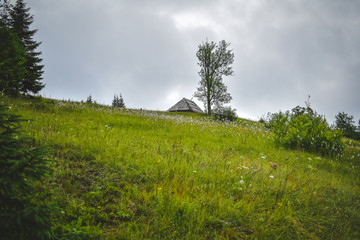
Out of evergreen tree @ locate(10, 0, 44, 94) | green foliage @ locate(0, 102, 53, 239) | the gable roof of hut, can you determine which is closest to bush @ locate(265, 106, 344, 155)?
green foliage @ locate(0, 102, 53, 239)

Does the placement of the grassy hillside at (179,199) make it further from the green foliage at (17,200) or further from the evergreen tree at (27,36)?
the evergreen tree at (27,36)

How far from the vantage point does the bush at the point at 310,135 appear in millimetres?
7789

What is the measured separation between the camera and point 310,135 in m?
8.02

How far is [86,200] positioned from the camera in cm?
264

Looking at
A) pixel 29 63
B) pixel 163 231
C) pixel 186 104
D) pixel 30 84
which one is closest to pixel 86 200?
pixel 163 231

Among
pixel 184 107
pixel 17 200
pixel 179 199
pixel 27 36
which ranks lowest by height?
pixel 179 199

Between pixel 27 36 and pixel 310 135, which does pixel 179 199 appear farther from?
pixel 27 36

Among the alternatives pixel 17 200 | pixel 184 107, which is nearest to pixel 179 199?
pixel 17 200

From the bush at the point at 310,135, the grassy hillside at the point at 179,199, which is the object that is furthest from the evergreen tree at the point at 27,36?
the bush at the point at 310,135

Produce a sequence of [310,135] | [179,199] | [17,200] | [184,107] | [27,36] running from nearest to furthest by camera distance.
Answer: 1. [17,200]
2. [179,199]
3. [310,135]
4. [27,36]
5. [184,107]

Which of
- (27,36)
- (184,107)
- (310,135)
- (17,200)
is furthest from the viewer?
(184,107)

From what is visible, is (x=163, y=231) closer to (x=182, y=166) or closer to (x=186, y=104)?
(x=182, y=166)

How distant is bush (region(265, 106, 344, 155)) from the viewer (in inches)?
307

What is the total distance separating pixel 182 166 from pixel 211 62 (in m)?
31.9
